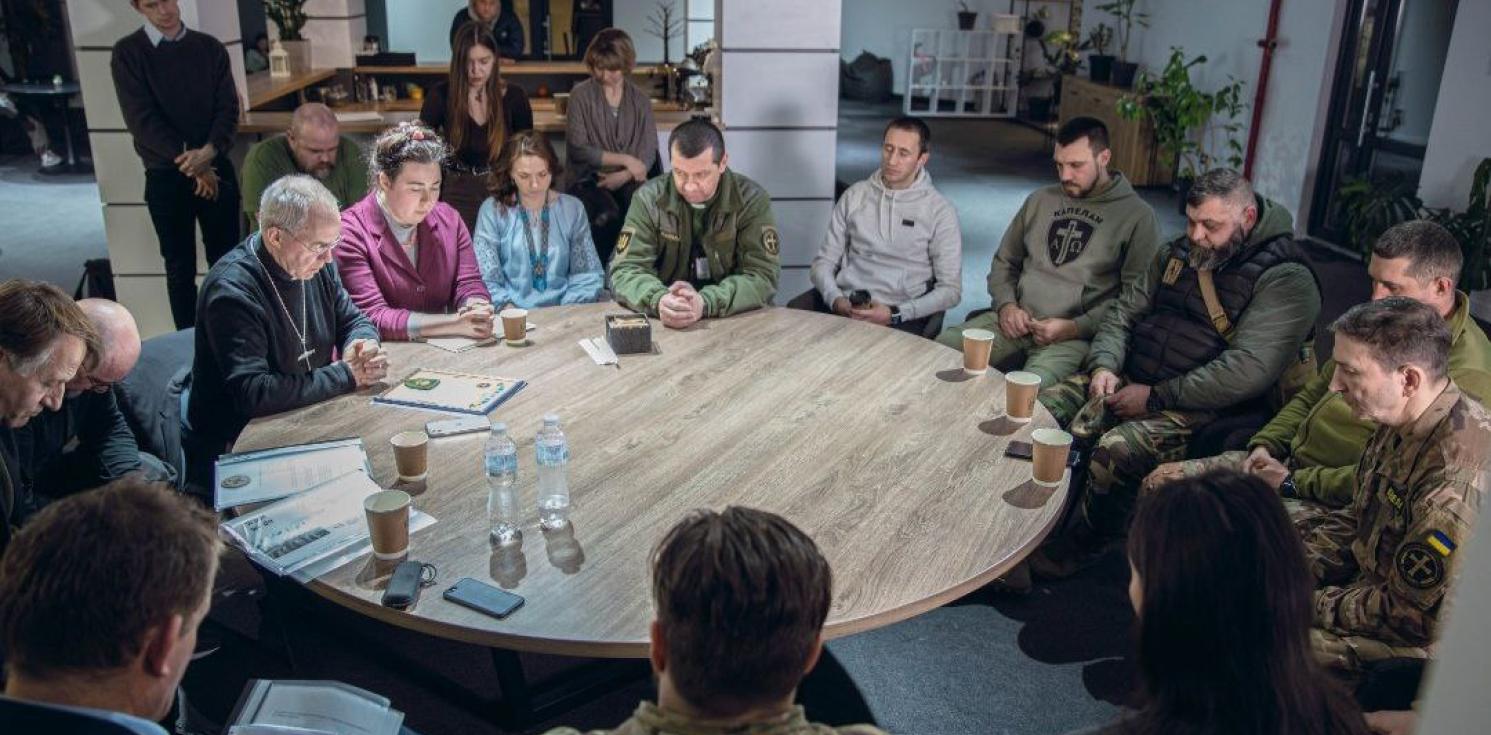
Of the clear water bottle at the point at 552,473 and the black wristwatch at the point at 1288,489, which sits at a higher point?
the clear water bottle at the point at 552,473

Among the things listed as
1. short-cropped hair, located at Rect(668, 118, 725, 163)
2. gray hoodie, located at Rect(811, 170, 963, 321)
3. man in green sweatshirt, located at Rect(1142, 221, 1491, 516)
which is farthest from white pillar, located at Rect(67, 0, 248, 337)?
man in green sweatshirt, located at Rect(1142, 221, 1491, 516)

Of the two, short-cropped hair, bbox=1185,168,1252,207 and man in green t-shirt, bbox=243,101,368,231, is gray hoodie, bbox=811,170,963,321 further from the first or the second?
man in green t-shirt, bbox=243,101,368,231

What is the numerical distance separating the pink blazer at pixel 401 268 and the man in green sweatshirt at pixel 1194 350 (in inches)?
75.4

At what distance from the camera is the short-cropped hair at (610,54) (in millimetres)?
4766

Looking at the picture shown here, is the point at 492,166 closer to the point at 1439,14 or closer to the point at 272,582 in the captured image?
the point at 272,582

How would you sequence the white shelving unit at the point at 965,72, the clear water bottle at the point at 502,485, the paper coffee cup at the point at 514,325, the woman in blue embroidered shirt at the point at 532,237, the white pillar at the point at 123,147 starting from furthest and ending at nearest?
1. the white shelving unit at the point at 965,72
2. the white pillar at the point at 123,147
3. the woman in blue embroidered shirt at the point at 532,237
4. the paper coffee cup at the point at 514,325
5. the clear water bottle at the point at 502,485

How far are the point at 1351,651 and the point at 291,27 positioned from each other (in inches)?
257

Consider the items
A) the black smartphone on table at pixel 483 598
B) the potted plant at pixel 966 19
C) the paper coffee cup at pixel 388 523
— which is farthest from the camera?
the potted plant at pixel 966 19

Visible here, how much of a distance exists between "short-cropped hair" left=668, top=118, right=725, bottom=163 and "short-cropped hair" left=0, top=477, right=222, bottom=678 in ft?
8.02

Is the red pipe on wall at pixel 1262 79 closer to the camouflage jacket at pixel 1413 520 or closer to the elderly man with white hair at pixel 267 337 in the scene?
the camouflage jacket at pixel 1413 520

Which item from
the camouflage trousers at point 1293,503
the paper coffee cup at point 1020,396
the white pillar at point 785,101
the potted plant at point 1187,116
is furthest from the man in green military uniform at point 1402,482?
the potted plant at point 1187,116

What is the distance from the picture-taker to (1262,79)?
8461mm

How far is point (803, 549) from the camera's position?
1.30m

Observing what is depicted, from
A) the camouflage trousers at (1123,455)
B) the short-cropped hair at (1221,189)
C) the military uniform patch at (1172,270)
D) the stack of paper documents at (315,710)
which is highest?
the short-cropped hair at (1221,189)
